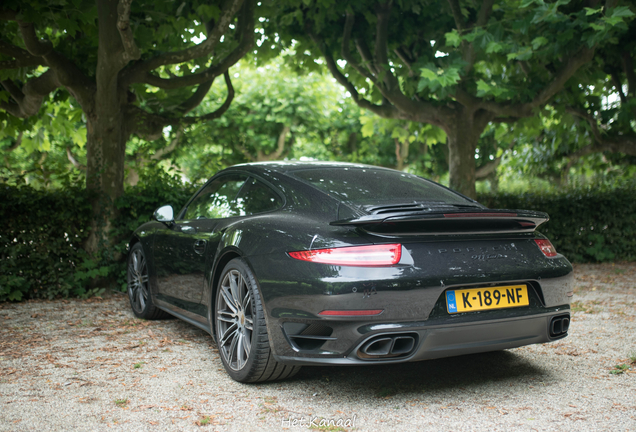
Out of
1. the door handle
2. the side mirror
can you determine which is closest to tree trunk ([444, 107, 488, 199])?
the side mirror

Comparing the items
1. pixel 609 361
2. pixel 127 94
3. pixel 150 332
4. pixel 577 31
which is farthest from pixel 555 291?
pixel 127 94

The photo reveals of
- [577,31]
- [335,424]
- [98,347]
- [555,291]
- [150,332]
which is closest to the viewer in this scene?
[335,424]

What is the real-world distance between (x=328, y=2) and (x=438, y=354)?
7.00m

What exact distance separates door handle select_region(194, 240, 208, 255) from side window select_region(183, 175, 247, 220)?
0.23 m

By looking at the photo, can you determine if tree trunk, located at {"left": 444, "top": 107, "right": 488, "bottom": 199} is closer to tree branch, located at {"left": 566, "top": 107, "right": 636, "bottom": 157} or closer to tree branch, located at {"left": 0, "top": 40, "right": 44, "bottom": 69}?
tree branch, located at {"left": 566, "top": 107, "right": 636, "bottom": 157}

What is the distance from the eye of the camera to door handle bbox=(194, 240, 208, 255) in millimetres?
4004

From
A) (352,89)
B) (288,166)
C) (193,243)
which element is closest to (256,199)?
(288,166)

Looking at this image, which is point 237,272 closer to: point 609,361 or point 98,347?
point 98,347

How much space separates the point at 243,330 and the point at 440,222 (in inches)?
54.5

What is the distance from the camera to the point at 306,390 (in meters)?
3.29

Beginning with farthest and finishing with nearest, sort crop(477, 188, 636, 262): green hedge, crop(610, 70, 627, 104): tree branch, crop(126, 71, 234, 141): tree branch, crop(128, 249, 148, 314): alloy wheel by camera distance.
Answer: crop(610, 70, 627, 104): tree branch, crop(477, 188, 636, 262): green hedge, crop(126, 71, 234, 141): tree branch, crop(128, 249, 148, 314): alloy wheel

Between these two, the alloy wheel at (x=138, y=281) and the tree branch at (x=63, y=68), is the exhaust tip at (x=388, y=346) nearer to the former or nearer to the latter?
the alloy wheel at (x=138, y=281)

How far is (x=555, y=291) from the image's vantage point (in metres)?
3.19

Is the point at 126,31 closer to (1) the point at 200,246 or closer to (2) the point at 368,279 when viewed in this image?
(1) the point at 200,246
